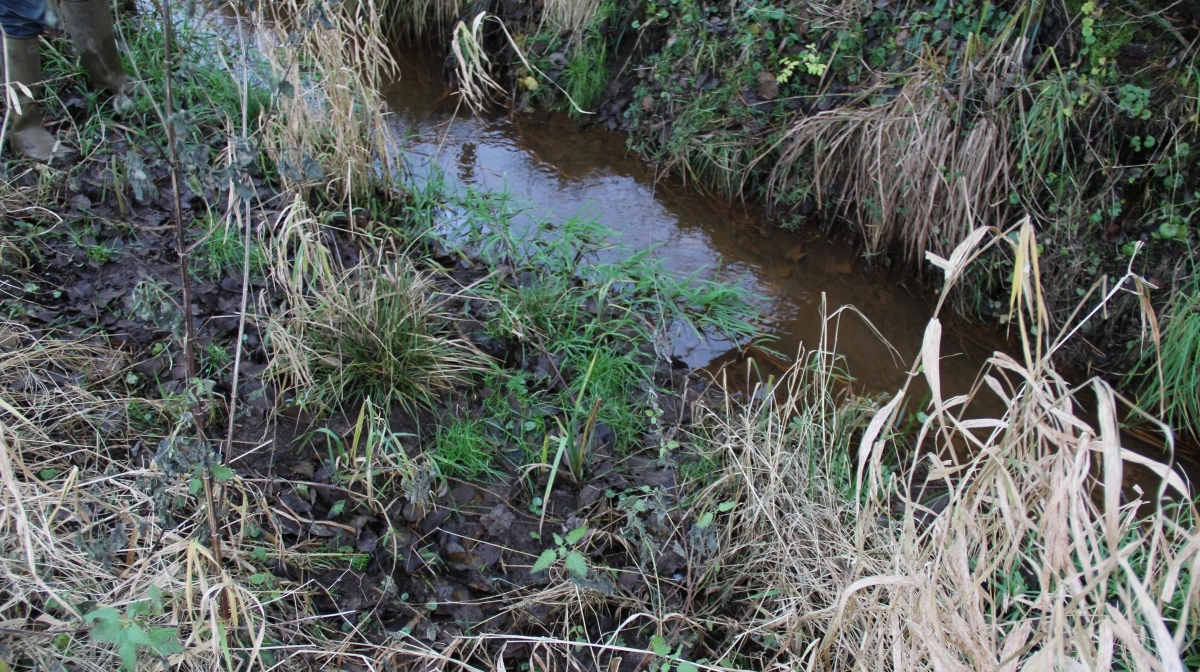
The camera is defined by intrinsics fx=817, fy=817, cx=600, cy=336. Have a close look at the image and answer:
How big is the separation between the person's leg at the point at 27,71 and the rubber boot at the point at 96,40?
28cm

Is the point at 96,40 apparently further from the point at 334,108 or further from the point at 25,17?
the point at 334,108

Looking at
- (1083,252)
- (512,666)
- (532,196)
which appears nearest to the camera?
(512,666)

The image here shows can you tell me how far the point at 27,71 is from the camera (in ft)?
11.8

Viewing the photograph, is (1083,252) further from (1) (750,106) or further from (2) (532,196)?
(2) (532,196)

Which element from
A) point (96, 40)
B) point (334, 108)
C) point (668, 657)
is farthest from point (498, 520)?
point (96, 40)

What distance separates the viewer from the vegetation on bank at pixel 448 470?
1643 millimetres

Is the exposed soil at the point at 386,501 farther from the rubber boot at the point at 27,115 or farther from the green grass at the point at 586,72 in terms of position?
the green grass at the point at 586,72

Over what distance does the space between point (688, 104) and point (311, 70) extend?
2014 mm

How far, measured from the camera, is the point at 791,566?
2322 mm

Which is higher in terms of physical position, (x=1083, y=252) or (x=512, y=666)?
(x=1083, y=252)

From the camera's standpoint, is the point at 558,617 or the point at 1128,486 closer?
the point at 558,617

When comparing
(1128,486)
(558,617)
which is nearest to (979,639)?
(558,617)

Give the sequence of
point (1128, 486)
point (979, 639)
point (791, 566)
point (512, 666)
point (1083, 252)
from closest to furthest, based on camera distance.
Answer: point (979, 639) < point (512, 666) < point (791, 566) < point (1128, 486) < point (1083, 252)

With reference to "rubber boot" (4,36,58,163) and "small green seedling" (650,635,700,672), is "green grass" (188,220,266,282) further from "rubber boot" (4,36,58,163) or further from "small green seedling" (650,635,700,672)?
"small green seedling" (650,635,700,672)
